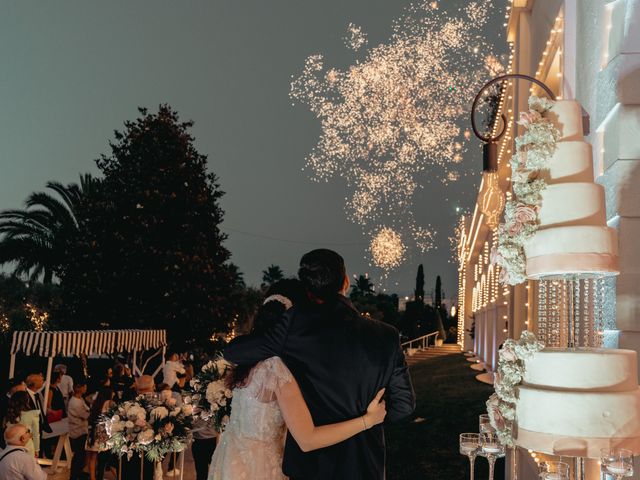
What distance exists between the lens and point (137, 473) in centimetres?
791

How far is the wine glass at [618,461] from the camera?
134 inches

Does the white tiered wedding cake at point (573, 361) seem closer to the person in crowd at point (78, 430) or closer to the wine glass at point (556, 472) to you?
the wine glass at point (556, 472)

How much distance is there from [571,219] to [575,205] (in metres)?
0.08

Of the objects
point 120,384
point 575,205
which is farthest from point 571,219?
point 120,384

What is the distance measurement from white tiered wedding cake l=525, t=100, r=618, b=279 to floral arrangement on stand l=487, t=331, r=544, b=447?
40 centimetres

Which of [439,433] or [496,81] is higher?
[496,81]

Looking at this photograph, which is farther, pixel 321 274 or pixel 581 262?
pixel 581 262

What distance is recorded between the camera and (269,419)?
4.29m

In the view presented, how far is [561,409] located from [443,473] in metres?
8.11

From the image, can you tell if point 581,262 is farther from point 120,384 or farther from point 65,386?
point 65,386

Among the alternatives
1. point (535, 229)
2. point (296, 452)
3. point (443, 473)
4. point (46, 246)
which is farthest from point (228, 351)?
point (46, 246)

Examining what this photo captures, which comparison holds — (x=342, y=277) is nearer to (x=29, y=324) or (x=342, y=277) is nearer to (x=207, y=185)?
(x=207, y=185)

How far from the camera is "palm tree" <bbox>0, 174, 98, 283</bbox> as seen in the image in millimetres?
24469

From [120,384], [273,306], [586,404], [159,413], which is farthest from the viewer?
[120,384]
